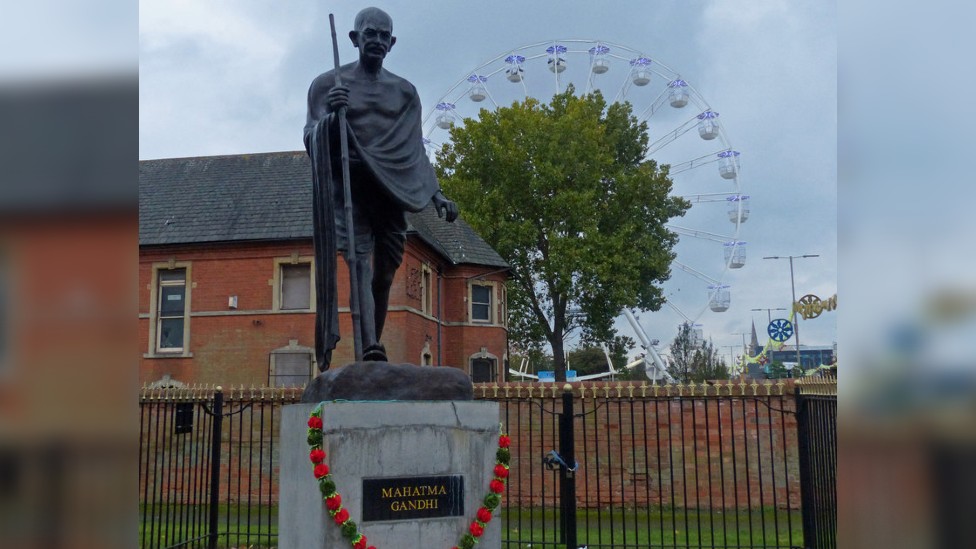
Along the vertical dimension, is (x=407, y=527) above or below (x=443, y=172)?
below

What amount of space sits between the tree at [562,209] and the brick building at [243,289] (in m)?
5.52

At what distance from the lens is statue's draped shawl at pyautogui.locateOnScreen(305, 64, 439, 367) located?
5.54 metres

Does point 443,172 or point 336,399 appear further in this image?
point 443,172

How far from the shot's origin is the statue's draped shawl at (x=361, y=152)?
5.54 meters

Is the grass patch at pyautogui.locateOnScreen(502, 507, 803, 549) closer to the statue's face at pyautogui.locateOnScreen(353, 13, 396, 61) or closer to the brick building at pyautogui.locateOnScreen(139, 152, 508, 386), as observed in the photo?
the statue's face at pyautogui.locateOnScreen(353, 13, 396, 61)

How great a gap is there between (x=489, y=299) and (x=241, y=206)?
11059mm

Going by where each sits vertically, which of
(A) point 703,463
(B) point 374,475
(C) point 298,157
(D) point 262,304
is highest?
(C) point 298,157

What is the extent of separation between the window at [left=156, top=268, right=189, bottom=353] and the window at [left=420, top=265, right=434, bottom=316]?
8.71 metres

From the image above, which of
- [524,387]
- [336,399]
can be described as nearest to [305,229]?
[524,387]

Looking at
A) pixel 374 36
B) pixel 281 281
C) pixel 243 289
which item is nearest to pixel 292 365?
pixel 281 281

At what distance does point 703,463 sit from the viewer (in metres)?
14.0
